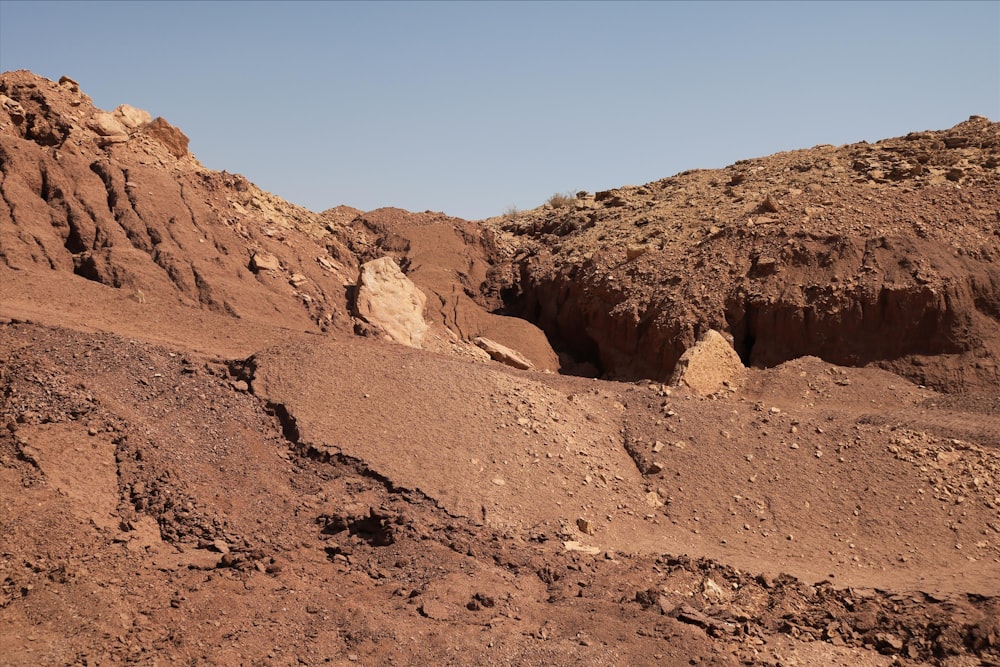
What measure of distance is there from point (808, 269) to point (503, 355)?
496cm

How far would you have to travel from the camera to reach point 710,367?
1341 centimetres

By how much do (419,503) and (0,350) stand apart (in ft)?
12.8

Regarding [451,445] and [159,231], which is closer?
[451,445]

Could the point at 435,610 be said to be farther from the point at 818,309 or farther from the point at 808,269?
the point at 808,269

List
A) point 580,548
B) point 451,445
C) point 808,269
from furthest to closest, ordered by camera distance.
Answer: point 808,269
point 451,445
point 580,548

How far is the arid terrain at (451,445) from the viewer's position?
695 centimetres

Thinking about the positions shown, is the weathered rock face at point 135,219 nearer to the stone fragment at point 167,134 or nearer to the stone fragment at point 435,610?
the stone fragment at point 167,134

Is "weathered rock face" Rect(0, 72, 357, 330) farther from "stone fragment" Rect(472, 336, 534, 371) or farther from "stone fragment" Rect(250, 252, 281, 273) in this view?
"stone fragment" Rect(472, 336, 534, 371)

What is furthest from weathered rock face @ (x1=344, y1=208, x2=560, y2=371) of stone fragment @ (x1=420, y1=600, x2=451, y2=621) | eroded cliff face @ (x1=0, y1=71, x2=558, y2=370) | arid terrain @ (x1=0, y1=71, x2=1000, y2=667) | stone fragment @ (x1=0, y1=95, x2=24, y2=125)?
stone fragment @ (x1=420, y1=600, x2=451, y2=621)

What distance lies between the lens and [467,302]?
1716 centimetres

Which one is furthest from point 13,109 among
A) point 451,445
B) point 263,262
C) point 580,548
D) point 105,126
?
point 580,548

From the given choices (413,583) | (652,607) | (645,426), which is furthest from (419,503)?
(645,426)

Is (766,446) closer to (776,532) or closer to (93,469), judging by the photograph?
(776,532)

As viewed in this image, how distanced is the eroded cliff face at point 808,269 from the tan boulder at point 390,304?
3.64m
